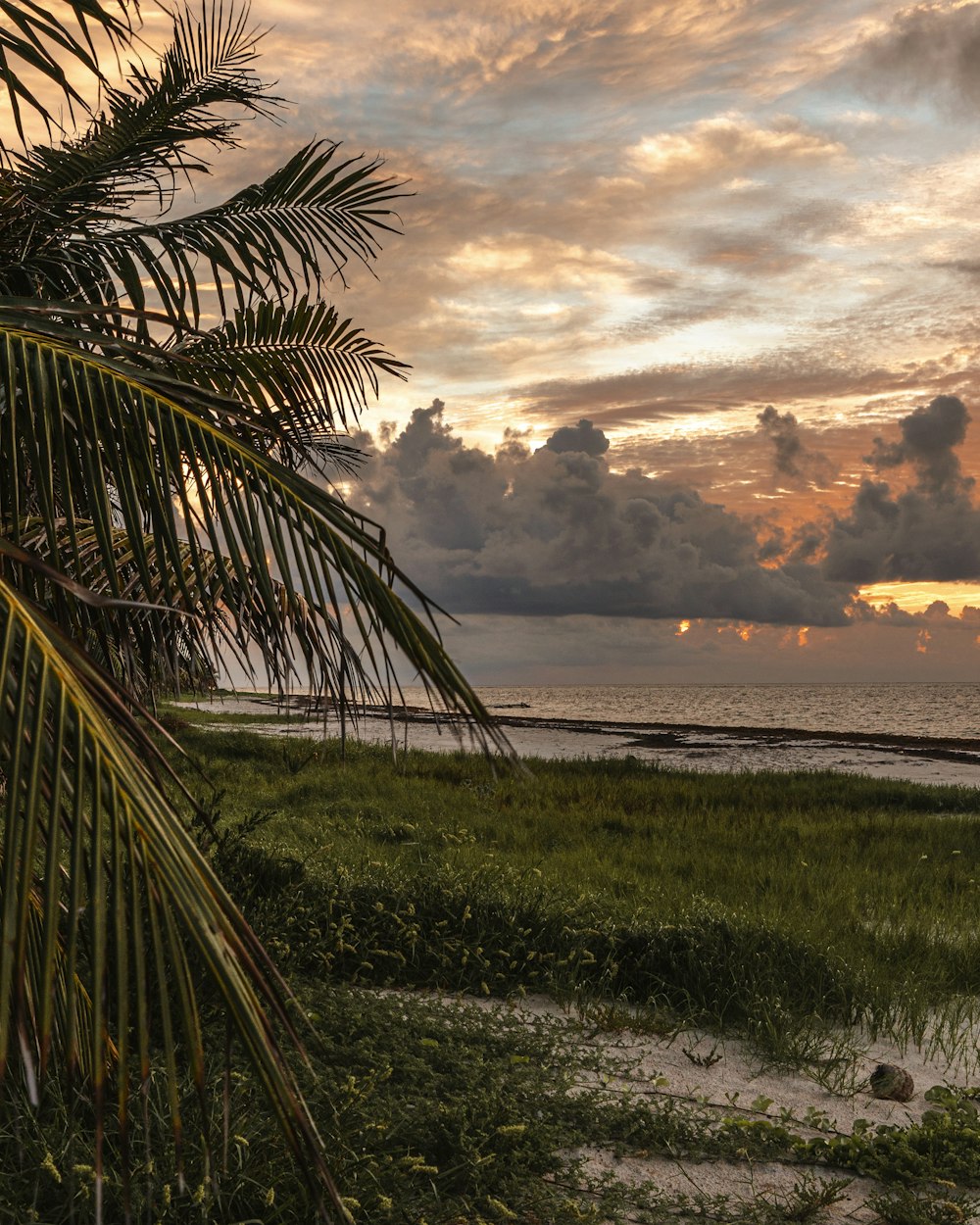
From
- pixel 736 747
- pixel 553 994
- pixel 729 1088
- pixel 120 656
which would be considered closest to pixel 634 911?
pixel 553 994

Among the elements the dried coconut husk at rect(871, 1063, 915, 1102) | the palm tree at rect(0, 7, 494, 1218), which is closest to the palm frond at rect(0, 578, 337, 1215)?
the palm tree at rect(0, 7, 494, 1218)

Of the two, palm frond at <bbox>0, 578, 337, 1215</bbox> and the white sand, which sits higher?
palm frond at <bbox>0, 578, 337, 1215</bbox>

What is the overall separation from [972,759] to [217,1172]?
31.8 meters

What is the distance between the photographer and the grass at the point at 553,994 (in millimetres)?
3436

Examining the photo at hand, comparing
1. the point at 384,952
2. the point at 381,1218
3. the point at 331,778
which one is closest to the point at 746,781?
the point at 331,778

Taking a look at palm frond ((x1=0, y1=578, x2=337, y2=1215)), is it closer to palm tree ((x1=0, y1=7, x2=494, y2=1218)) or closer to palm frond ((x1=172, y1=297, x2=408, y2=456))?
palm tree ((x1=0, y1=7, x2=494, y2=1218))

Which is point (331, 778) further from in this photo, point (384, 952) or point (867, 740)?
point (867, 740)

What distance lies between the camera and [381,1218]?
129 inches

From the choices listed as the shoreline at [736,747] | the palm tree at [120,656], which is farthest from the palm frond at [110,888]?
the shoreline at [736,747]

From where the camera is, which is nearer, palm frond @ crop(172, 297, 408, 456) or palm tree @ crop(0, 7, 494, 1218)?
palm tree @ crop(0, 7, 494, 1218)

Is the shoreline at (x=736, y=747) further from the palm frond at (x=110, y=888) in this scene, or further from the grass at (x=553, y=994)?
the palm frond at (x=110, y=888)

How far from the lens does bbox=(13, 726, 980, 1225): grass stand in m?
3.44

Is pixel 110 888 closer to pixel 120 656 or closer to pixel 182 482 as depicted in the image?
pixel 182 482

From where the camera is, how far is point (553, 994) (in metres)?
5.72
